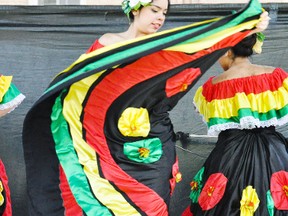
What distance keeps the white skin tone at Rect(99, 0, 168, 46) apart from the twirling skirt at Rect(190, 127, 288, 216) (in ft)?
2.31

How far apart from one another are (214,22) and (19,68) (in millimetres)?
1619

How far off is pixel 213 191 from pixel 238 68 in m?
0.62

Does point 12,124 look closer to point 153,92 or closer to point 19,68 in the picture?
point 19,68

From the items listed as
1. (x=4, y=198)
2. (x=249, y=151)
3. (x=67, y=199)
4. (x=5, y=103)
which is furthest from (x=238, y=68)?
(x=4, y=198)

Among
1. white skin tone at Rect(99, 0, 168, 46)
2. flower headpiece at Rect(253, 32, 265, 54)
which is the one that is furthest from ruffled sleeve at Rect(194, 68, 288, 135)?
white skin tone at Rect(99, 0, 168, 46)

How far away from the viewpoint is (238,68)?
11.9 feet

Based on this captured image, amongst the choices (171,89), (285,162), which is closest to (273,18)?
(285,162)

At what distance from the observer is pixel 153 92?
315cm

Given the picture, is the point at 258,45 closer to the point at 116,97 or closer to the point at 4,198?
the point at 116,97

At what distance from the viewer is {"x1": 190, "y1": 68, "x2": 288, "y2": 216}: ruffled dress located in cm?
349

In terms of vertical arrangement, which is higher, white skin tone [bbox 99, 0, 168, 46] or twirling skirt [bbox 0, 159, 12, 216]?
white skin tone [bbox 99, 0, 168, 46]

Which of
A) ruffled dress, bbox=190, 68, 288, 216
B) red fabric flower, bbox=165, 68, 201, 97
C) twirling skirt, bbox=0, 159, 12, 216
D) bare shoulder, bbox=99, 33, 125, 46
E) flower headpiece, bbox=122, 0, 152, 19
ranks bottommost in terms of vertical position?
twirling skirt, bbox=0, 159, 12, 216

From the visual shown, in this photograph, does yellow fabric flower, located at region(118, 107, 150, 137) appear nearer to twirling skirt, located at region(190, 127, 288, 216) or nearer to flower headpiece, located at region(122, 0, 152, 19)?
flower headpiece, located at region(122, 0, 152, 19)

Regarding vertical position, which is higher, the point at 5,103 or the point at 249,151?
the point at 5,103
